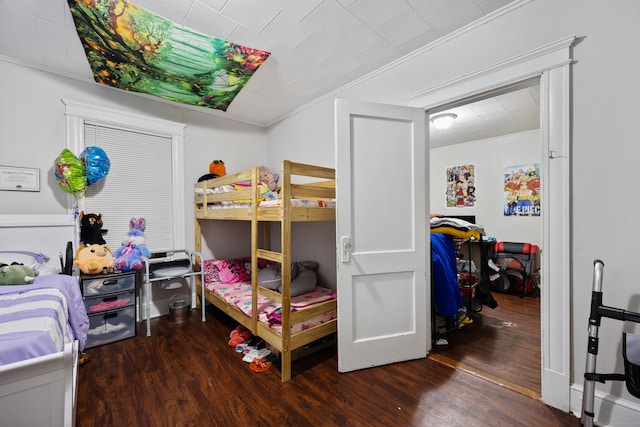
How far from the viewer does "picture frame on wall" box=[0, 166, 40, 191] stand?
233cm

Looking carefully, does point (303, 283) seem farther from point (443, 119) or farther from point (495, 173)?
point (495, 173)

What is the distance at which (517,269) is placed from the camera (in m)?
3.86

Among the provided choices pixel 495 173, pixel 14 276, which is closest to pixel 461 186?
pixel 495 173

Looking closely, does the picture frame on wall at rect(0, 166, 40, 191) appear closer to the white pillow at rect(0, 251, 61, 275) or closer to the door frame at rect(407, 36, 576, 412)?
the white pillow at rect(0, 251, 61, 275)

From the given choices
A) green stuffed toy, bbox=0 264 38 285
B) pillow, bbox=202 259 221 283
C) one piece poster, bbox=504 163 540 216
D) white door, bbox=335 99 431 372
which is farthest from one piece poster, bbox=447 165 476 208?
green stuffed toy, bbox=0 264 38 285

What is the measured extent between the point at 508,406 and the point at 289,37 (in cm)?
287

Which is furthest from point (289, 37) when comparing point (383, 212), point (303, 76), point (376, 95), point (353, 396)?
point (353, 396)

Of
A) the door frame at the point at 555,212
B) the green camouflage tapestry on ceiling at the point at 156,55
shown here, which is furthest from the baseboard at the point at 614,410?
the green camouflage tapestry on ceiling at the point at 156,55

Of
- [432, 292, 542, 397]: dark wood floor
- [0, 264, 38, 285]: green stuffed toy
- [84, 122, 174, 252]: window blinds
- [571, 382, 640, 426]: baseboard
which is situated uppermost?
[84, 122, 174, 252]: window blinds

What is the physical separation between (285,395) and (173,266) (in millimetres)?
2096

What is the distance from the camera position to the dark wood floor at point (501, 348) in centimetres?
197

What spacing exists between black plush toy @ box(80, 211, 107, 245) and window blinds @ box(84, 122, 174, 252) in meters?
0.14

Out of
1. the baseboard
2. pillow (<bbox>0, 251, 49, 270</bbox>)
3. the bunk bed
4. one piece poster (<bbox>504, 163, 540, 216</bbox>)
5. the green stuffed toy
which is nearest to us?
the baseboard

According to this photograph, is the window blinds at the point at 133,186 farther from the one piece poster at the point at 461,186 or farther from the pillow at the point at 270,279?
the one piece poster at the point at 461,186
